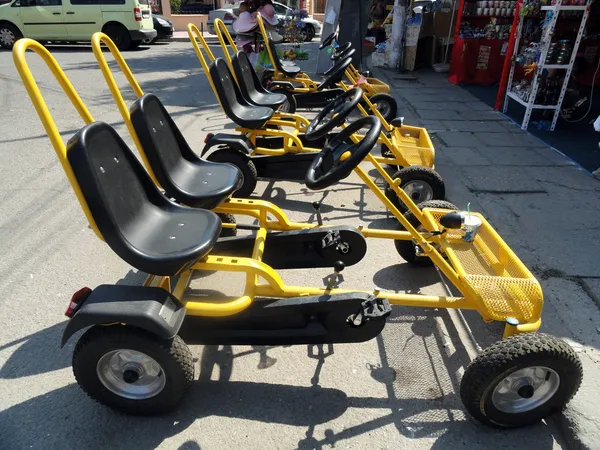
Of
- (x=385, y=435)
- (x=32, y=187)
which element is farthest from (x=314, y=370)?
(x=32, y=187)

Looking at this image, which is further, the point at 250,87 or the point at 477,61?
the point at 477,61

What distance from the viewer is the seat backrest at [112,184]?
1854 mm

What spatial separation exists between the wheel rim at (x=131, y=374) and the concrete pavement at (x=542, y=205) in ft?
6.24

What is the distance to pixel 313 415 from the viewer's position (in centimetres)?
220

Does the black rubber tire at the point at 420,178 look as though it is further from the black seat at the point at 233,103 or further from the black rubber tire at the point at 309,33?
the black rubber tire at the point at 309,33

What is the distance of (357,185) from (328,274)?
169cm

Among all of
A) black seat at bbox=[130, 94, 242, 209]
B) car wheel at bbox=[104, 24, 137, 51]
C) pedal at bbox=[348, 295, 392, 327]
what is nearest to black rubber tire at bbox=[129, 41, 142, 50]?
car wheel at bbox=[104, 24, 137, 51]

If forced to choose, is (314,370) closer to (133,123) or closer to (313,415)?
(313,415)

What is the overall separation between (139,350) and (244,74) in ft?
12.5

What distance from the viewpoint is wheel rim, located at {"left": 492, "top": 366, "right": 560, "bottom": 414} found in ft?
6.73

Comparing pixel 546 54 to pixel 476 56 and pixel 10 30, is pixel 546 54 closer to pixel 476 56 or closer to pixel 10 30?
pixel 476 56

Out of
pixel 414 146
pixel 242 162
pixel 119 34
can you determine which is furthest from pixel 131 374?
pixel 119 34

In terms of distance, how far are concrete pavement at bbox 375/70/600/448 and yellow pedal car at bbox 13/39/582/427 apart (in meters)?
0.41

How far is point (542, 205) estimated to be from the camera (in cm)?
414
